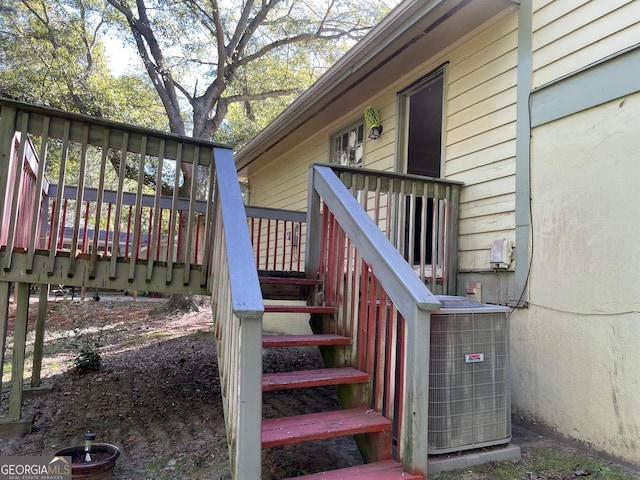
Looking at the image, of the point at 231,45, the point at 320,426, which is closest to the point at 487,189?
the point at 320,426

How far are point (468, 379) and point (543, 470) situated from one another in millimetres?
696

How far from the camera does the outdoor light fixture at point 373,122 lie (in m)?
5.57

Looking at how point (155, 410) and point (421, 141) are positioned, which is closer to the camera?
point (155, 410)

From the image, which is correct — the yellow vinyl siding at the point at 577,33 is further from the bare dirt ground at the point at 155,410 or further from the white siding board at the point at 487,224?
the bare dirt ground at the point at 155,410

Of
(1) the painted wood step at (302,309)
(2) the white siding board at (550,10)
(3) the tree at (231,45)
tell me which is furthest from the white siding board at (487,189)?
(3) the tree at (231,45)

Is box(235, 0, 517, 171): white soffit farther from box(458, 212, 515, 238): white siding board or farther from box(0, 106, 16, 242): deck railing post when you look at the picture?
box(0, 106, 16, 242): deck railing post

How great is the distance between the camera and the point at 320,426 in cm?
221

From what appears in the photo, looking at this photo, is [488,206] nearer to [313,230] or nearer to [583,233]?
[583,233]

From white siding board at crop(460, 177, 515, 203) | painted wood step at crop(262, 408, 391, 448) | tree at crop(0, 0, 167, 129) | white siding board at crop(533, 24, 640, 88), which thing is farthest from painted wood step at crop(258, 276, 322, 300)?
tree at crop(0, 0, 167, 129)

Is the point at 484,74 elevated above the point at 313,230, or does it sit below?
above

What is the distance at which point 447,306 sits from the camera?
Result: 2514 mm

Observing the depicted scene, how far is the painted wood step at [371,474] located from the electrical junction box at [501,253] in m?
2.04

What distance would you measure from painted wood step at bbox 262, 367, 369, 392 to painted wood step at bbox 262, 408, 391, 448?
17cm

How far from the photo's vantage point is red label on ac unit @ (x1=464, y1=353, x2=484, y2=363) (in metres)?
2.42
